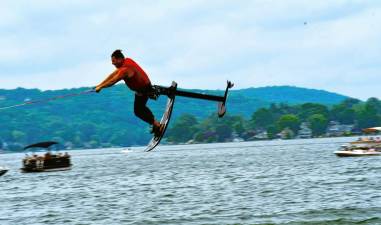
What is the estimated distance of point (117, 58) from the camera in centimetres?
2141

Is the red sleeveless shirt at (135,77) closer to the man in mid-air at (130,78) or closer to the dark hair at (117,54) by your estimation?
the man in mid-air at (130,78)

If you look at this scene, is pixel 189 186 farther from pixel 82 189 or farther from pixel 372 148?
pixel 372 148

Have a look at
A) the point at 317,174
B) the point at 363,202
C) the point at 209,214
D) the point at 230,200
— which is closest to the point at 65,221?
the point at 209,214

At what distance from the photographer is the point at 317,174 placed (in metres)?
89.1

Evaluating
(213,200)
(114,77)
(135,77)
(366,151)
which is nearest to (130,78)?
(135,77)

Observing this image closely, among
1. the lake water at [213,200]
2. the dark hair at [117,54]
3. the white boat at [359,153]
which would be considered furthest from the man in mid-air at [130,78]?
the white boat at [359,153]

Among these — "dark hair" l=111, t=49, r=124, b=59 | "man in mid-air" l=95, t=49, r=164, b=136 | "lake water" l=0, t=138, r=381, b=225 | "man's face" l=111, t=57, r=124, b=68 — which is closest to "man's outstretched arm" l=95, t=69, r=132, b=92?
"man in mid-air" l=95, t=49, r=164, b=136

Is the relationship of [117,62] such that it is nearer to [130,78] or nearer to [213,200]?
[130,78]

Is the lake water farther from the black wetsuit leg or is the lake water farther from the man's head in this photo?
the man's head

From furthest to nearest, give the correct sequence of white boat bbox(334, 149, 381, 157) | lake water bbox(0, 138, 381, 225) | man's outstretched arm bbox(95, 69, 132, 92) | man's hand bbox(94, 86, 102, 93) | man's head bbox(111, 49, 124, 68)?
white boat bbox(334, 149, 381, 157) → lake water bbox(0, 138, 381, 225) → man's head bbox(111, 49, 124, 68) → man's outstretched arm bbox(95, 69, 132, 92) → man's hand bbox(94, 86, 102, 93)

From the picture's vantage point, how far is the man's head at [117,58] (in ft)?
70.2

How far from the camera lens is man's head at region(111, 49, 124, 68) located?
21406mm

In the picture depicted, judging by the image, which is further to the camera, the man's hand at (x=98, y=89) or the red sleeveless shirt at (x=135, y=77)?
the red sleeveless shirt at (x=135, y=77)

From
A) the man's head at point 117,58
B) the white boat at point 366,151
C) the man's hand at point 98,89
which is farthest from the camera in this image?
the white boat at point 366,151
